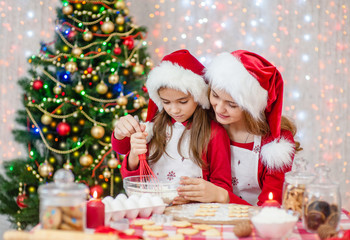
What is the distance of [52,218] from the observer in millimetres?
956

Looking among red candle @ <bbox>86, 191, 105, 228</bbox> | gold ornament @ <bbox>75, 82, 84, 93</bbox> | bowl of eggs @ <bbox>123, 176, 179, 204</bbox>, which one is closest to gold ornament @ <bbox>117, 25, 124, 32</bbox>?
gold ornament @ <bbox>75, 82, 84, 93</bbox>

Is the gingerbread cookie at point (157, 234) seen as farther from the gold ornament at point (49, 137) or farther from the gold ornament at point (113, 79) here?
the gold ornament at point (49, 137)

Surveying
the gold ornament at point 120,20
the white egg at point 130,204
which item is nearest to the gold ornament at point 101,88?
the gold ornament at point 120,20

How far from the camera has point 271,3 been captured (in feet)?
11.8

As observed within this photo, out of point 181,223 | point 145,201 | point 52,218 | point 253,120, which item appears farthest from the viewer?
point 253,120

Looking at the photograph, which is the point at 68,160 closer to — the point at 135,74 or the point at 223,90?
the point at 135,74

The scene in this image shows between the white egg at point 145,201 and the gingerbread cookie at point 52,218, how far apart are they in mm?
380

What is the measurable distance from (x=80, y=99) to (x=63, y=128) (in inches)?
9.2

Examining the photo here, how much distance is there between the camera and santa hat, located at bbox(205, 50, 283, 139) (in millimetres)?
1670

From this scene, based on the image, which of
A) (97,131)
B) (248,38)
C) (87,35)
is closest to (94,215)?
(97,131)

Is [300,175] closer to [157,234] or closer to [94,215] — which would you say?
[157,234]

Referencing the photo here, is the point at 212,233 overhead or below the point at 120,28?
below

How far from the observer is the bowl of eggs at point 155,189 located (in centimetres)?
147

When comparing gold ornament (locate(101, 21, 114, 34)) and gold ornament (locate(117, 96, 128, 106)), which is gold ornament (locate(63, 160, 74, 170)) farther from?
gold ornament (locate(101, 21, 114, 34))
